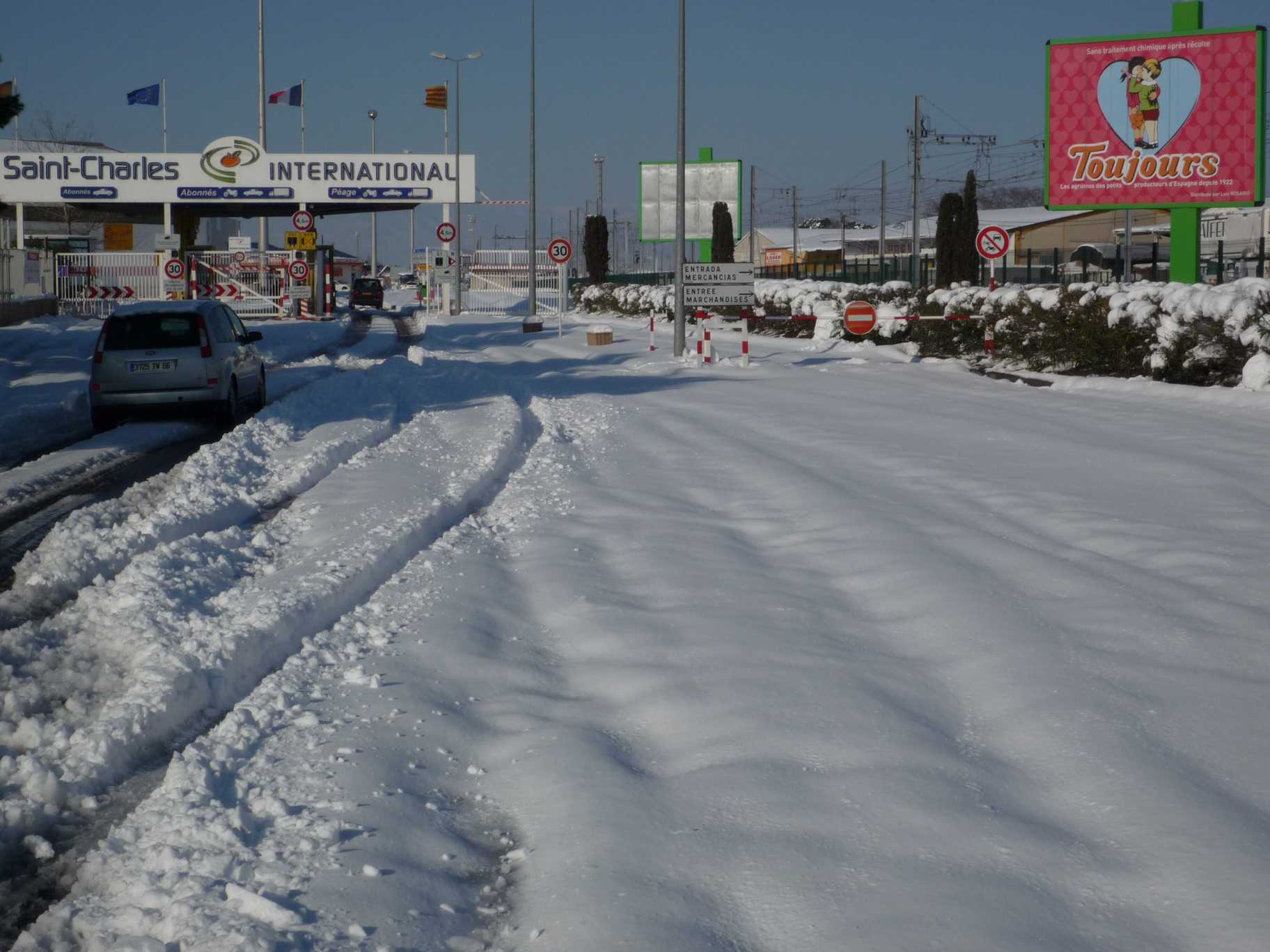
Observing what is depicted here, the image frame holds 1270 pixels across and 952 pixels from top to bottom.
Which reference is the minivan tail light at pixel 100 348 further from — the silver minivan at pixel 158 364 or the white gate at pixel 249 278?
the white gate at pixel 249 278

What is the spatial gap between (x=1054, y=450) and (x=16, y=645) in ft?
32.9

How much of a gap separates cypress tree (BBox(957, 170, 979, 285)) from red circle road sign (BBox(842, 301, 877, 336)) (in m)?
14.1

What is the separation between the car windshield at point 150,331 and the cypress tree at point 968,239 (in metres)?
28.7

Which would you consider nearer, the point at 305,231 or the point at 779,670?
the point at 779,670

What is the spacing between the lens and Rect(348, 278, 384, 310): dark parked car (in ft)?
206

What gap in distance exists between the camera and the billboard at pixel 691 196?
2756 inches

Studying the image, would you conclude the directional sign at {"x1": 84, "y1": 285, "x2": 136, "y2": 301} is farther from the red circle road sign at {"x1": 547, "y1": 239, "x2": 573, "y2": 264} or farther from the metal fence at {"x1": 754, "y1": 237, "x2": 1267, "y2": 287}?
the metal fence at {"x1": 754, "y1": 237, "x2": 1267, "y2": 287}

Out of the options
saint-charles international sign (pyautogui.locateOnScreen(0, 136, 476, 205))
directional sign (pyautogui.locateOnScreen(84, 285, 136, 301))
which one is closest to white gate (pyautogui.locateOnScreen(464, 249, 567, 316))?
saint-charles international sign (pyautogui.locateOnScreen(0, 136, 476, 205))

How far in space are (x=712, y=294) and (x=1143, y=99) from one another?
11.5m

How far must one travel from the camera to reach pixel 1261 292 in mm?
18953

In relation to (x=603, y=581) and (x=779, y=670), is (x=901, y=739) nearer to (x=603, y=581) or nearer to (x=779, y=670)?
(x=779, y=670)

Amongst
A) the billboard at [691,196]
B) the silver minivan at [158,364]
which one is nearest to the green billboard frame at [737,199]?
the billboard at [691,196]

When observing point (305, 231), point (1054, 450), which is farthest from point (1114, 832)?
point (305, 231)

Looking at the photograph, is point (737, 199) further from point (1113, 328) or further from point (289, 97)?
point (1113, 328)
